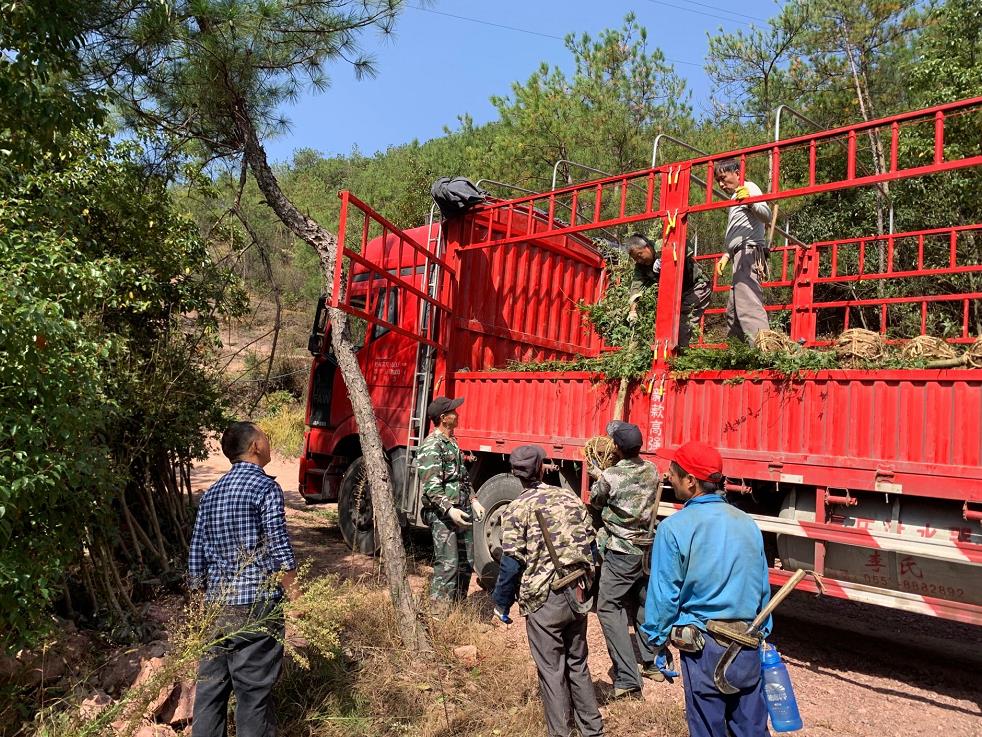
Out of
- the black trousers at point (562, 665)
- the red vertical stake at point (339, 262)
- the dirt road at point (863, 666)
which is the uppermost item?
the red vertical stake at point (339, 262)

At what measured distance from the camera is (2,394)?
325 centimetres

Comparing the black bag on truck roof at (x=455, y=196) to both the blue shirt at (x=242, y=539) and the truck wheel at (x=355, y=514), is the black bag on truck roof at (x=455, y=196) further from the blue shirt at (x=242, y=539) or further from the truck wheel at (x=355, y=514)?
the blue shirt at (x=242, y=539)

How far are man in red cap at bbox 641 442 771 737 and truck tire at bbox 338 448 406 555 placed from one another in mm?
4646

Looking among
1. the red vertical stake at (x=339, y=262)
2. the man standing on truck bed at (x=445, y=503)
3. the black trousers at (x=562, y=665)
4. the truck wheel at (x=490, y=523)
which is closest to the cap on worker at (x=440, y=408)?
the man standing on truck bed at (x=445, y=503)

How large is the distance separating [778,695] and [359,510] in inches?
204

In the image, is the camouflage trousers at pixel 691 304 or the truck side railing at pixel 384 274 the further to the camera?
the camouflage trousers at pixel 691 304

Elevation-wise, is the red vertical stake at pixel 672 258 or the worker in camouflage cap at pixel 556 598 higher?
the red vertical stake at pixel 672 258

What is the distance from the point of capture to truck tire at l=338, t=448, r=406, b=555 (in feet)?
23.9

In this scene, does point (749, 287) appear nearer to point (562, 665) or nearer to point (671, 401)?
point (671, 401)

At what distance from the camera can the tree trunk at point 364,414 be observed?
4.39 meters

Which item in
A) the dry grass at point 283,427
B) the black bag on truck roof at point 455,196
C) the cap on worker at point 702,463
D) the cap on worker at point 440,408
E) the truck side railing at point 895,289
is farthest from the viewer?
the dry grass at point 283,427

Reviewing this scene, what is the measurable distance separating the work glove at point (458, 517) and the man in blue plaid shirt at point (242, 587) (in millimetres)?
2064

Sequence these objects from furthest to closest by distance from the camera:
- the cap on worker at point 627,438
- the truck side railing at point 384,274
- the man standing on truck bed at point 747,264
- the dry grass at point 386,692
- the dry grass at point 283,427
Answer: the dry grass at point 283,427, the man standing on truck bed at point 747,264, the truck side railing at point 384,274, the cap on worker at point 627,438, the dry grass at point 386,692

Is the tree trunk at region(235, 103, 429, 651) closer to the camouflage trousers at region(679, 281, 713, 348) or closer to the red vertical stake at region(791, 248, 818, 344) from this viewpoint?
the camouflage trousers at region(679, 281, 713, 348)
